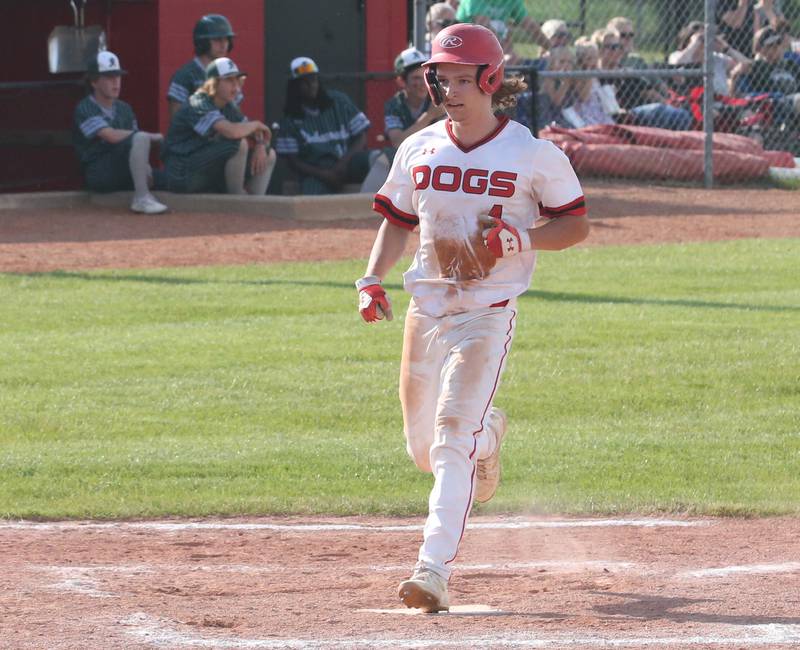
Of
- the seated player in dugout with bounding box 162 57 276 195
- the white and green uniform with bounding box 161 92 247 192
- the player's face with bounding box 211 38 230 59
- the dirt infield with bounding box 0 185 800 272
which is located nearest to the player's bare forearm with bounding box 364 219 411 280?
the dirt infield with bounding box 0 185 800 272

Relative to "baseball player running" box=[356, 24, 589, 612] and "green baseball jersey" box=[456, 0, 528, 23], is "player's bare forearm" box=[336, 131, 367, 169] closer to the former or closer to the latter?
"green baseball jersey" box=[456, 0, 528, 23]

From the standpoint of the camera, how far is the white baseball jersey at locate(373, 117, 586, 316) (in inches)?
200

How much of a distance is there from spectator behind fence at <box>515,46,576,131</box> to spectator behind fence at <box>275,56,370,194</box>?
3.48 metres

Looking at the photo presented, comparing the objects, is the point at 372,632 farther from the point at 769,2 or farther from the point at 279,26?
the point at 769,2

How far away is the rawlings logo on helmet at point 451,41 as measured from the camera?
5031mm

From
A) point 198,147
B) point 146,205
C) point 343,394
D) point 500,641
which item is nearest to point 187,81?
point 198,147

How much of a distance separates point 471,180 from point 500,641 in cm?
161

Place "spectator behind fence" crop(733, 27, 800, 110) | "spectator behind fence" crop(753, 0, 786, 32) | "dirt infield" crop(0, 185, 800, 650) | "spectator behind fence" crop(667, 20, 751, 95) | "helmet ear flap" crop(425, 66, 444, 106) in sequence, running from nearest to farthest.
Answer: "dirt infield" crop(0, 185, 800, 650) < "helmet ear flap" crop(425, 66, 444, 106) < "spectator behind fence" crop(733, 27, 800, 110) < "spectator behind fence" crop(667, 20, 751, 95) < "spectator behind fence" crop(753, 0, 786, 32)

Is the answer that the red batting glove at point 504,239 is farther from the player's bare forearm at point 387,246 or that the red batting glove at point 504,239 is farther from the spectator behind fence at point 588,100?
the spectator behind fence at point 588,100

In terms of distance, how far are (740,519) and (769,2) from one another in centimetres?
1651

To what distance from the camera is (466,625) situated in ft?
14.9

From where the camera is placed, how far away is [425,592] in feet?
15.2

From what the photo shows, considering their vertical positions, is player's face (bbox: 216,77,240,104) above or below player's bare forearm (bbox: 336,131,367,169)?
above

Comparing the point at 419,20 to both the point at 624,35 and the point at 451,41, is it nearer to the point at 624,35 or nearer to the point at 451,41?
the point at 624,35
